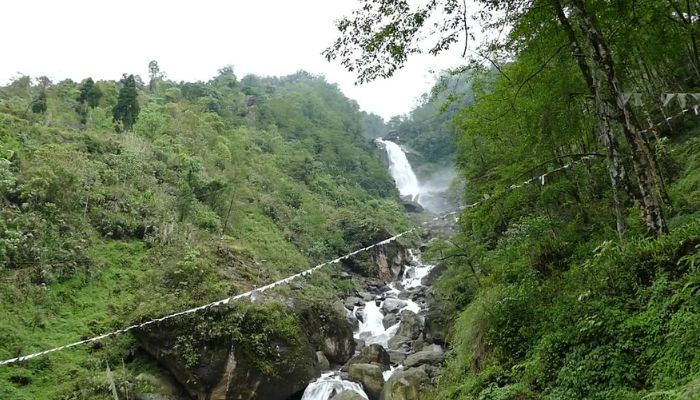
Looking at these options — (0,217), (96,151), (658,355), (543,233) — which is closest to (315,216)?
(96,151)

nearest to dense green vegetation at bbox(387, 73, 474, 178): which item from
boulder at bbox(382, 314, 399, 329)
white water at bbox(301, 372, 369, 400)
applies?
boulder at bbox(382, 314, 399, 329)

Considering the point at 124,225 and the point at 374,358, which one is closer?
the point at 374,358

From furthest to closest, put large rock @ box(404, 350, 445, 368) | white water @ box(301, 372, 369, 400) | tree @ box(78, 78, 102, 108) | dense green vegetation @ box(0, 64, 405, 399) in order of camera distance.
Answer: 1. tree @ box(78, 78, 102, 108)
2. large rock @ box(404, 350, 445, 368)
3. white water @ box(301, 372, 369, 400)
4. dense green vegetation @ box(0, 64, 405, 399)

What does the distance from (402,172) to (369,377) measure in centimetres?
5287

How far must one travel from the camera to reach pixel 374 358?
1594 cm

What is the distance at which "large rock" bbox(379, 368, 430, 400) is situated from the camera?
39.8ft

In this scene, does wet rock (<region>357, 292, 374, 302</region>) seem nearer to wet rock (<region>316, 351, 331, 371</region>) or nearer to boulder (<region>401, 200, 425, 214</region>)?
wet rock (<region>316, 351, 331, 371</region>)

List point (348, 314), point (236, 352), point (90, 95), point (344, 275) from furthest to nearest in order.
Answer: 1. point (90, 95)
2. point (344, 275)
3. point (348, 314)
4. point (236, 352)

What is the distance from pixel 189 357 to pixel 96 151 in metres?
14.1

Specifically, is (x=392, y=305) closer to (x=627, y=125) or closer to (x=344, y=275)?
(x=344, y=275)

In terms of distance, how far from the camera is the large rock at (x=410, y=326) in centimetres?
1939

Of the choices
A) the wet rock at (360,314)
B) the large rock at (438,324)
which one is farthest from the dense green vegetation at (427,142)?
the large rock at (438,324)

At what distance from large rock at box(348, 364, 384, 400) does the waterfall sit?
46475 millimetres

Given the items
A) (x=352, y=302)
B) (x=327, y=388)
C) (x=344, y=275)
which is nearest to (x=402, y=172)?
(x=344, y=275)
